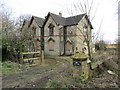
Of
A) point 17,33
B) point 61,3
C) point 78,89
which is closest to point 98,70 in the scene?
point 78,89

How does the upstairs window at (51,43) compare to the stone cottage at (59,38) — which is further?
the upstairs window at (51,43)

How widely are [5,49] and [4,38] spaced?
41.3 inches

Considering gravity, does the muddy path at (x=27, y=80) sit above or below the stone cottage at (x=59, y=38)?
below

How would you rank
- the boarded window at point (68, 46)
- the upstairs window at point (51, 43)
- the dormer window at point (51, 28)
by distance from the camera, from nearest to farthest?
the boarded window at point (68, 46), the dormer window at point (51, 28), the upstairs window at point (51, 43)

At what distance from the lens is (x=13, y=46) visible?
8.14m

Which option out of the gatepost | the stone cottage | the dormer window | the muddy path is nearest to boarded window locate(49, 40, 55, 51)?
the stone cottage

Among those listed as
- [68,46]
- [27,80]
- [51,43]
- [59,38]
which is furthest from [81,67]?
[51,43]

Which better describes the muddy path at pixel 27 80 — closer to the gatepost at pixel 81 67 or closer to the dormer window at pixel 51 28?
the gatepost at pixel 81 67

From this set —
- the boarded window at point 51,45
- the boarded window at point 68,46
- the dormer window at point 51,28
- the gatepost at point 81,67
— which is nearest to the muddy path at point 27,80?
the gatepost at point 81,67

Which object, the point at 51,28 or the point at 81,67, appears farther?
the point at 51,28

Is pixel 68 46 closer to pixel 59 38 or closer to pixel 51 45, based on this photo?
pixel 59 38

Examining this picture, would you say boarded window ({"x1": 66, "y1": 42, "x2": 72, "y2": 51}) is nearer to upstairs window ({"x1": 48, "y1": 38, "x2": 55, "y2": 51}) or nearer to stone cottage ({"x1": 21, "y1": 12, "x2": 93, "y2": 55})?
stone cottage ({"x1": 21, "y1": 12, "x2": 93, "y2": 55})

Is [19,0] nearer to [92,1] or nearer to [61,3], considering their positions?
[61,3]

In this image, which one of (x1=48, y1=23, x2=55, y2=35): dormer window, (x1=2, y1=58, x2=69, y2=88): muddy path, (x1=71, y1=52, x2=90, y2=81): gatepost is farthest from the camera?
(x1=48, y1=23, x2=55, y2=35): dormer window
